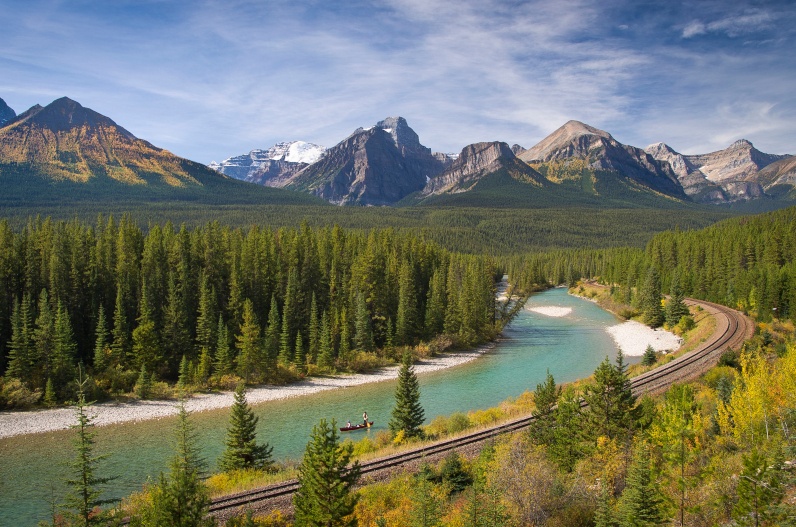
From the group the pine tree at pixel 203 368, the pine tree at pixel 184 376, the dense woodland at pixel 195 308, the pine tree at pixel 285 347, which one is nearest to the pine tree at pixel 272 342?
the dense woodland at pixel 195 308

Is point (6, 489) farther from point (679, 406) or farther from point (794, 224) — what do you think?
point (794, 224)

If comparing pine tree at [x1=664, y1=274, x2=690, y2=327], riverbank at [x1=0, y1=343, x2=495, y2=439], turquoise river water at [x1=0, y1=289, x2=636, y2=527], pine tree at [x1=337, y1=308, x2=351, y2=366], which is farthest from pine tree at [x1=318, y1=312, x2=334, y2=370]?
pine tree at [x1=664, y1=274, x2=690, y2=327]

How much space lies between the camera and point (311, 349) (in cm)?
6138

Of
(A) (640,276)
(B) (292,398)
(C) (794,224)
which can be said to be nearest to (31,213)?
(B) (292,398)

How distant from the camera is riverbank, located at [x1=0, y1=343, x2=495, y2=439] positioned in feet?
136

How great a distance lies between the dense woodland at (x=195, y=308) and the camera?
167 ft

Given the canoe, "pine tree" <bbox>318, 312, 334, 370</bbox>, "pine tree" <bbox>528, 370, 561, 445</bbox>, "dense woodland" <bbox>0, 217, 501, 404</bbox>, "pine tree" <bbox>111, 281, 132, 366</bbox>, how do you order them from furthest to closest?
"pine tree" <bbox>318, 312, 334, 370</bbox>
"pine tree" <bbox>111, 281, 132, 366</bbox>
"dense woodland" <bbox>0, 217, 501, 404</bbox>
the canoe
"pine tree" <bbox>528, 370, 561, 445</bbox>

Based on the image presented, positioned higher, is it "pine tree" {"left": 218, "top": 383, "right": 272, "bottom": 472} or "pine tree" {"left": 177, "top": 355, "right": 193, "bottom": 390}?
"pine tree" {"left": 218, "top": 383, "right": 272, "bottom": 472}

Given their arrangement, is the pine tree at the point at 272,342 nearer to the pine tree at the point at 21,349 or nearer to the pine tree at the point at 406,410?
the pine tree at the point at 21,349

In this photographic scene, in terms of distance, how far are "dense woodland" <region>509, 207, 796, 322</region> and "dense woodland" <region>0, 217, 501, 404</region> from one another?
139 ft

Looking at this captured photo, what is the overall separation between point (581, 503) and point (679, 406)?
11.3m

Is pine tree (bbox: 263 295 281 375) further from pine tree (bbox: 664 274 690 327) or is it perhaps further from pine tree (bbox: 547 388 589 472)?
pine tree (bbox: 664 274 690 327)

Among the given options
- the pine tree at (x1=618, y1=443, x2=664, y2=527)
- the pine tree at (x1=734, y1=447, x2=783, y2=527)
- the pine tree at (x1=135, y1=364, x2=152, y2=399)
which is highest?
the pine tree at (x1=734, y1=447, x2=783, y2=527)

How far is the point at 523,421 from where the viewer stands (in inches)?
1364
